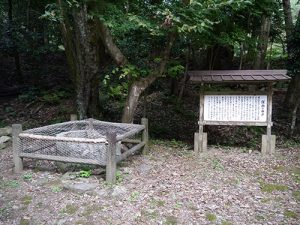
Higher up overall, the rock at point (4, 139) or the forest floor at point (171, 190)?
the rock at point (4, 139)

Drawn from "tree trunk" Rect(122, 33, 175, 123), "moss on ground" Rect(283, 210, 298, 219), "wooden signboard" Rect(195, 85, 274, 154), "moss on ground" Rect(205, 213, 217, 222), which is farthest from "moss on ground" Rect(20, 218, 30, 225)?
"wooden signboard" Rect(195, 85, 274, 154)

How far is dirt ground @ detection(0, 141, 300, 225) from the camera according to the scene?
4.59m

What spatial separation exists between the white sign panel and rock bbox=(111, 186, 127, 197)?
10.5ft

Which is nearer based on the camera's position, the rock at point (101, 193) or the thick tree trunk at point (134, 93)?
the rock at point (101, 193)

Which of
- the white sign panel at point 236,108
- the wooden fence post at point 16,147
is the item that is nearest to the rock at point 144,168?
the white sign panel at point 236,108

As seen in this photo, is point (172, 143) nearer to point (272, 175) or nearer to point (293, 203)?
point (272, 175)

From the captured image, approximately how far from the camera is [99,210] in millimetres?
4715

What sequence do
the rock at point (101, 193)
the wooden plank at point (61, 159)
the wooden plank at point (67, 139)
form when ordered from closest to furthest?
the rock at point (101, 193), the wooden plank at point (67, 139), the wooden plank at point (61, 159)

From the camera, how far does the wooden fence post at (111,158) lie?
5.39 m

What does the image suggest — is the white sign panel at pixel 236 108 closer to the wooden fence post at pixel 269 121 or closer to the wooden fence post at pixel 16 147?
the wooden fence post at pixel 269 121

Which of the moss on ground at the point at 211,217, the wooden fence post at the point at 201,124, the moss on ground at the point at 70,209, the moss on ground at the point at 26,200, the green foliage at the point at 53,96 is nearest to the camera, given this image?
the moss on ground at the point at 211,217

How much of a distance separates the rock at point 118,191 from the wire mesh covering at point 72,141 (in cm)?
50

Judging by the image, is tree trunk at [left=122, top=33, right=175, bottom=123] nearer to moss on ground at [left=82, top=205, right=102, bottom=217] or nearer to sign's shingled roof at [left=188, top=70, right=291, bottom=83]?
sign's shingled roof at [left=188, top=70, right=291, bottom=83]

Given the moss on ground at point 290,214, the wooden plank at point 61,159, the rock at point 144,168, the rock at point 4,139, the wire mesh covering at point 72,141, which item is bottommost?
the moss on ground at point 290,214
